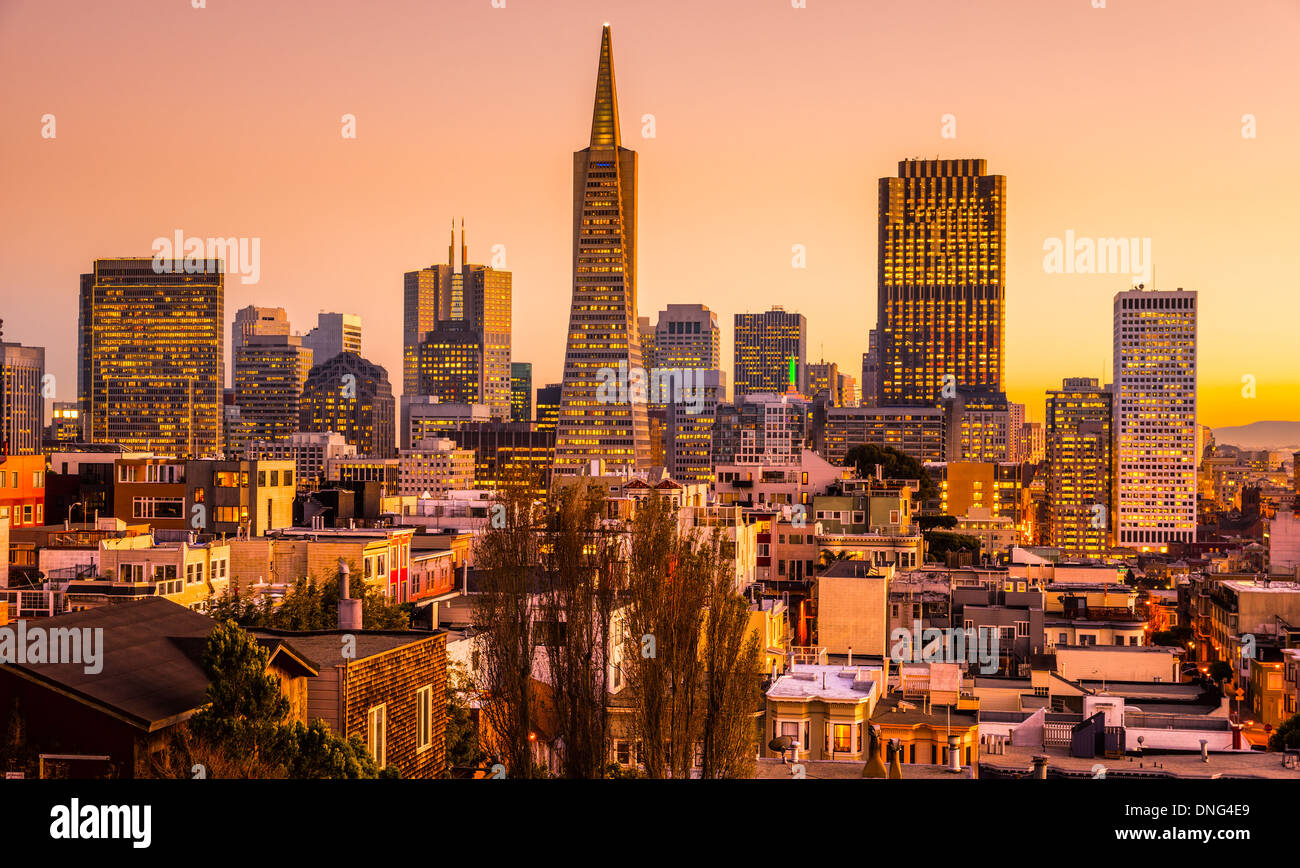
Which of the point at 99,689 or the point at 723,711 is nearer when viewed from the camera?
the point at 99,689

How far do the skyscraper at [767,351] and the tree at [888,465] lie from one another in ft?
329

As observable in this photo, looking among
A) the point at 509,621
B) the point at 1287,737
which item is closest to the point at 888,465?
the point at 1287,737

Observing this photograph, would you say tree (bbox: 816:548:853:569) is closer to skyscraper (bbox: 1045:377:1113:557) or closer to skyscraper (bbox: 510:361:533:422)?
skyscraper (bbox: 1045:377:1113:557)

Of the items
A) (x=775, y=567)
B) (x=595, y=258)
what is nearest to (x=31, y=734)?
(x=775, y=567)

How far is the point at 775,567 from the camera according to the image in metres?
36.9

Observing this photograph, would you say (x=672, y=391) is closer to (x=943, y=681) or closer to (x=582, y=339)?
(x=582, y=339)

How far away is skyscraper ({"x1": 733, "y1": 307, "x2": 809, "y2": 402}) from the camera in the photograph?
170 m

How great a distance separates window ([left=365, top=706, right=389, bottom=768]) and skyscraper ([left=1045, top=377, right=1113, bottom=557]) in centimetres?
10305

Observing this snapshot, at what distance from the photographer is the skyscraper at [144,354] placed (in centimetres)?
12231

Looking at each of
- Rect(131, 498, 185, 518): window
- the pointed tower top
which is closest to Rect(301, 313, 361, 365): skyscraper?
the pointed tower top

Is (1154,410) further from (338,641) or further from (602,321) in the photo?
(338,641)
